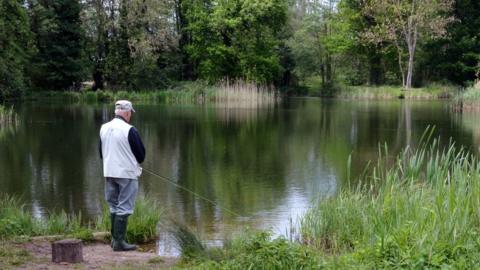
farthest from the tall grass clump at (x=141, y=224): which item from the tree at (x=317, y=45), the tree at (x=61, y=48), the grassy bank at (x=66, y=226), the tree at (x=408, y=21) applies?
the tree at (x=317, y=45)

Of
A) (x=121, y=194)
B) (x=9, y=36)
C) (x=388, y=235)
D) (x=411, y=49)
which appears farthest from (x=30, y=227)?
(x=411, y=49)

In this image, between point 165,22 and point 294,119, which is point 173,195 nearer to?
point 294,119

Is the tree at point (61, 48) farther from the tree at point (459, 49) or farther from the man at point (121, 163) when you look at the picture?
the man at point (121, 163)

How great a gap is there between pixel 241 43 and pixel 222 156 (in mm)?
31481

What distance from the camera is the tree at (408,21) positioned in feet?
139

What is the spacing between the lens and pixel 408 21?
1704 inches

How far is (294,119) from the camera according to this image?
27.3 metres

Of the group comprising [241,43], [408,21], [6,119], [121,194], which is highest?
[408,21]

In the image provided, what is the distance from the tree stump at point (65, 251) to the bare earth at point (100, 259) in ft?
0.22

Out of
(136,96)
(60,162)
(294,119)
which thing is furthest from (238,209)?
(136,96)

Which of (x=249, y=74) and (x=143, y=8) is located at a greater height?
(x=143, y=8)

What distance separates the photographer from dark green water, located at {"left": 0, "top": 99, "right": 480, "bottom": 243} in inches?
406

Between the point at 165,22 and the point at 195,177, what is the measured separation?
32003mm

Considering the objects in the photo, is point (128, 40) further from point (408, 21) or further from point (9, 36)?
point (408, 21)
